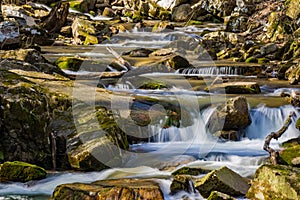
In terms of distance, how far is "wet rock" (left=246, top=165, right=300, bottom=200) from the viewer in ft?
16.2

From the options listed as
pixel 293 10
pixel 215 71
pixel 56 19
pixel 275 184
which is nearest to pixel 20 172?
pixel 275 184

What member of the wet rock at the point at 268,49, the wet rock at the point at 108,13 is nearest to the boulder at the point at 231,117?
the wet rock at the point at 268,49

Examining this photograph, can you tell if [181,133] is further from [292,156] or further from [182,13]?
[182,13]

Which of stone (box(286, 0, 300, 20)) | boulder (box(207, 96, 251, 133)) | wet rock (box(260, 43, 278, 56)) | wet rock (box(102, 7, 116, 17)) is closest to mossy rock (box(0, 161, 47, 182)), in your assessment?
boulder (box(207, 96, 251, 133))

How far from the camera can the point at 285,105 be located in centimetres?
998

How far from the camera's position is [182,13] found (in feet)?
96.5

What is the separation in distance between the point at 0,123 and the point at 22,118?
0.36 metres

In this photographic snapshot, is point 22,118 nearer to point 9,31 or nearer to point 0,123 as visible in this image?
point 0,123

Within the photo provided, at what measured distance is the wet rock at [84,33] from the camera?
2094 centimetres

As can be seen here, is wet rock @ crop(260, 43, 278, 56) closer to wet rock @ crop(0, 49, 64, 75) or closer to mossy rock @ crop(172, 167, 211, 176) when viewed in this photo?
wet rock @ crop(0, 49, 64, 75)

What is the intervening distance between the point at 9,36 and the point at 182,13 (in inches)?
633

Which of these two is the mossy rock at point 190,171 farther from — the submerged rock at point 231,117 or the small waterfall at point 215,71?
the small waterfall at point 215,71

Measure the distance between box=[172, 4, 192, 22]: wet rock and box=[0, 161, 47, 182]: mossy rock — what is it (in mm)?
24206

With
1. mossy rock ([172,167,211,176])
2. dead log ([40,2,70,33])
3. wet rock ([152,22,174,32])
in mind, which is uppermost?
dead log ([40,2,70,33])
